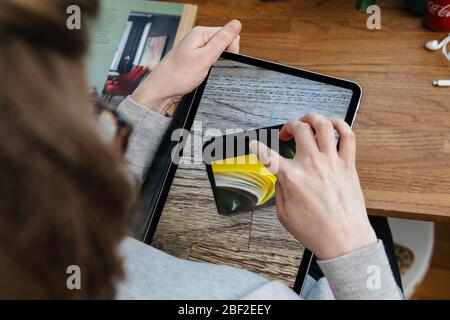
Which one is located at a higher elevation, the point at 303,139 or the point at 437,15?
the point at 437,15

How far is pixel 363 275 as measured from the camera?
21.5 inches

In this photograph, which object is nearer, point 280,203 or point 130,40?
point 280,203

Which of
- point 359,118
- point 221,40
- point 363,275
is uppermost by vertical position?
point 221,40

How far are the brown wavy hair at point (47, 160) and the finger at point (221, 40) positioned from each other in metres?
0.36

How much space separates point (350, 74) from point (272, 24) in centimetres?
17

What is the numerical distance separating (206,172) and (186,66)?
0.17 meters

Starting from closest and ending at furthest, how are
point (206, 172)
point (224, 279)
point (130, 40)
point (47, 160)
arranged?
point (47, 160) → point (224, 279) → point (206, 172) → point (130, 40)

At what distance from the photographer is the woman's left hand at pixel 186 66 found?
29.6 inches

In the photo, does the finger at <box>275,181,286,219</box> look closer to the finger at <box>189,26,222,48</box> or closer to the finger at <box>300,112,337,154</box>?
the finger at <box>300,112,337,154</box>

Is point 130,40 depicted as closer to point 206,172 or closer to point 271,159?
point 206,172

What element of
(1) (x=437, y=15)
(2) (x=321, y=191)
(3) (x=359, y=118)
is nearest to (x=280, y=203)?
(2) (x=321, y=191)

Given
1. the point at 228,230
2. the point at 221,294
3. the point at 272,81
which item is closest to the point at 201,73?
the point at 272,81
